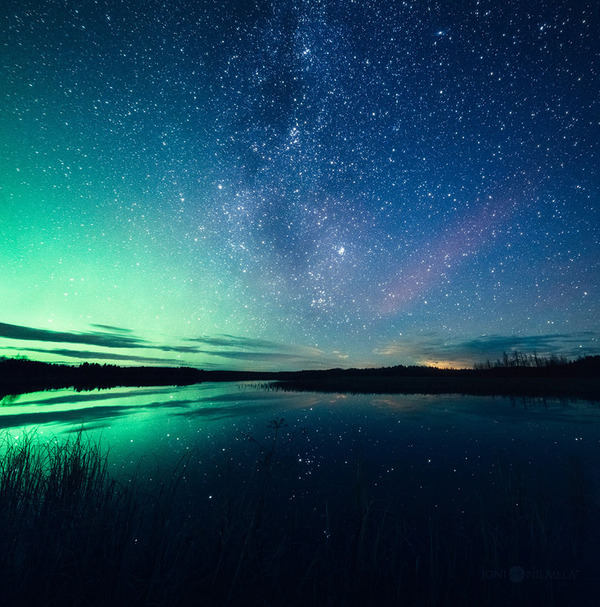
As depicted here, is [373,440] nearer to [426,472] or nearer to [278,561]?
[426,472]

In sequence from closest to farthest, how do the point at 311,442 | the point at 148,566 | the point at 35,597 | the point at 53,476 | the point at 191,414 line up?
the point at 35,597, the point at 148,566, the point at 53,476, the point at 311,442, the point at 191,414

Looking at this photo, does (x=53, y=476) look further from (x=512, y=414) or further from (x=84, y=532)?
(x=512, y=414)

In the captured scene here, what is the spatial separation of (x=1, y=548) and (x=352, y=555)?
5.33 m

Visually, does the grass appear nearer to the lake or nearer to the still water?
the lake

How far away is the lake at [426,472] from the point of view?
481 centimetres

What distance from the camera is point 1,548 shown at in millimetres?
4160

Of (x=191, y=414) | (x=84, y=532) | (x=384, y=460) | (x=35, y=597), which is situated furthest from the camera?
(x=191, y=414)

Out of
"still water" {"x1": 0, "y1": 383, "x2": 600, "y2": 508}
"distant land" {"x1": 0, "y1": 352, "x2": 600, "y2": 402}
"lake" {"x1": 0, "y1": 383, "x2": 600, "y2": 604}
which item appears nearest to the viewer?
"lake" {"x1": 0, "y1": 383, "x2": 600, "y2": 604}

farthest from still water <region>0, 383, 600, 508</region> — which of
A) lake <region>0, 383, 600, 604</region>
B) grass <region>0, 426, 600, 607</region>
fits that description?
grass <region>0, 426, 600, 607</region>

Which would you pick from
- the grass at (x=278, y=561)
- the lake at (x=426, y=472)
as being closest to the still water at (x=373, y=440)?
the lake at (x=426, y=472)

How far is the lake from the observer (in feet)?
15.8

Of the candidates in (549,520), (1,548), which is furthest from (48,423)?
(549,520)

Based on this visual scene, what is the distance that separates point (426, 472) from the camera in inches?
365

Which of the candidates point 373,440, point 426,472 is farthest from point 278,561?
point 373,440
